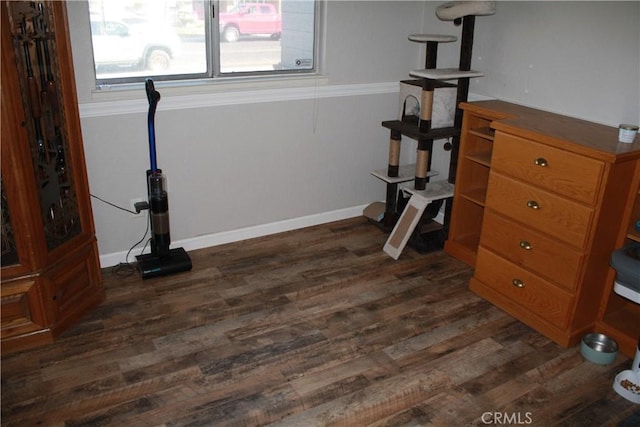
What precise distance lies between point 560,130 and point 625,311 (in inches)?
39.2

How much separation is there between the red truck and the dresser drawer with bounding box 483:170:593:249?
163 centimetres

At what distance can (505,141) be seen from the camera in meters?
2.85

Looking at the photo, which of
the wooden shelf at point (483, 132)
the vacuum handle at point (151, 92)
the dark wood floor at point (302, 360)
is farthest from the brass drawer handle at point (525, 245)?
the vacuum handle at point (151, 92)

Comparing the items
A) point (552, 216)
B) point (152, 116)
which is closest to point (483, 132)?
point (552, 216)

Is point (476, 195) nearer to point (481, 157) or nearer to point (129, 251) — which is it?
point (481, 157)

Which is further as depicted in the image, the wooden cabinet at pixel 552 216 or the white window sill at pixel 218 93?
the white window sill at pixel 218 93

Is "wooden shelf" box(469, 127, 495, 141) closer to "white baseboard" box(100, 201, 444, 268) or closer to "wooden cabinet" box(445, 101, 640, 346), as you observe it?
"wooden cabinet" box(445, 101, 640, 346)

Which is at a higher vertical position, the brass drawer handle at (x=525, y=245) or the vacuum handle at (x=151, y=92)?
the vacuum handle at (x=151, y=92)

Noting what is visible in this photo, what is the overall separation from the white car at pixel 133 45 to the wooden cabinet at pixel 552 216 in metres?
1.79

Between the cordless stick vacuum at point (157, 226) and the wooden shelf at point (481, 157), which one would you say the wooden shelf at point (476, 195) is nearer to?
the wooden shelf at point (481, 157)

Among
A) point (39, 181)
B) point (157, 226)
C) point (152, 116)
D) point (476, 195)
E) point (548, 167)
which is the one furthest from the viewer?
point (476, 195)

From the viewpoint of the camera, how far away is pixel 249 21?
3.38 metres

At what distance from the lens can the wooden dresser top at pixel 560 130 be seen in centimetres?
244

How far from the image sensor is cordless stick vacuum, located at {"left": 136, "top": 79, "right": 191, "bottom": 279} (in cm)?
302
